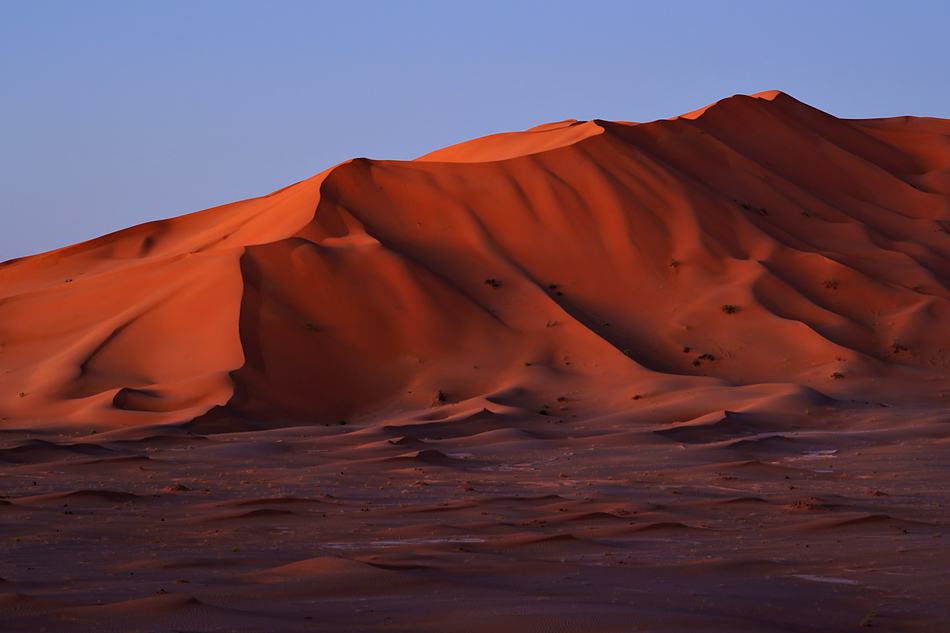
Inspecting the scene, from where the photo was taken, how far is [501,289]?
29094mm

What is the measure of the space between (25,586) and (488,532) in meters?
4.28

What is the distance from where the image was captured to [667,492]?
41.1 ft

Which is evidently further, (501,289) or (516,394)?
(501,289)

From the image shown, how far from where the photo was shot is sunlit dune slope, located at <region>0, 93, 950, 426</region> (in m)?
24.0

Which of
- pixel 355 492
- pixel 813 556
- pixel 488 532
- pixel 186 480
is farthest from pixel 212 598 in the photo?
pixel 186 480

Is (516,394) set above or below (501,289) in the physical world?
below

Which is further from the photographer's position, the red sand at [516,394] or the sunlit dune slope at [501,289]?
the sunlit dune slope at [501,289]

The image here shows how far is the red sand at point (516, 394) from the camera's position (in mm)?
6969

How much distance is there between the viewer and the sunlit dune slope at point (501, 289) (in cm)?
2397

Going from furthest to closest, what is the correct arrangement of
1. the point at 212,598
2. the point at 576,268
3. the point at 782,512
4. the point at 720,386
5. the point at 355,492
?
the point at 576,268
the point at 720,386
the point at 355,492
the point at 782,512
the point at 212,598

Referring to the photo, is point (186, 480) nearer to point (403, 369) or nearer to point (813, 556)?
point (813, 556)

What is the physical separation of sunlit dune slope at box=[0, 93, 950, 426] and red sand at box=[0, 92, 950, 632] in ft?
0.36

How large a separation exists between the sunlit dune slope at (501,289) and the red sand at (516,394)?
0.36 ft

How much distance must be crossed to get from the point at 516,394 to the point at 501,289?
21.3 ft
